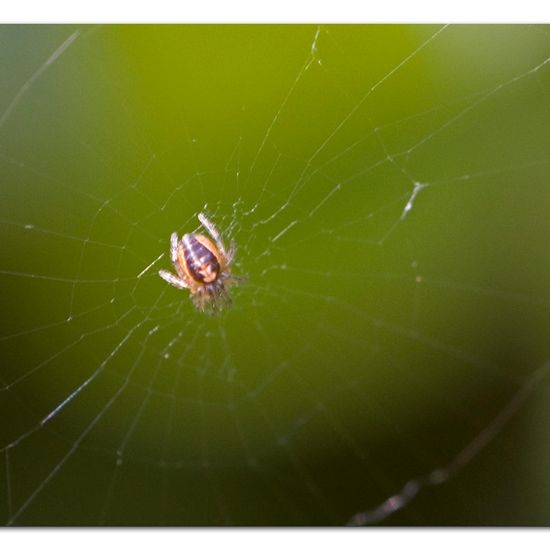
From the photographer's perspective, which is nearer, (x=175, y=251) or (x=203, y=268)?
(x=175, y=251)

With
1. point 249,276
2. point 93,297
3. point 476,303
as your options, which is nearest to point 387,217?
point 476,303

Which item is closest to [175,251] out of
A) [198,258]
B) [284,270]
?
[198,258]

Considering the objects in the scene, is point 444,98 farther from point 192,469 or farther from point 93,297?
point 192,469

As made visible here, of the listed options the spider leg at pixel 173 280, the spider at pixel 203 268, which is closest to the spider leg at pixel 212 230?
the spider at pixel 203 268

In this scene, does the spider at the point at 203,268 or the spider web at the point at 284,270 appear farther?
the spider at the point at 203,268

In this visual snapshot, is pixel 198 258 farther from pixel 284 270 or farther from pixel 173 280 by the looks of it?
pixel 284 270

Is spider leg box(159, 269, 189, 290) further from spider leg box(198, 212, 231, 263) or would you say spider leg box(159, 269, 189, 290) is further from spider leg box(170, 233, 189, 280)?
spider leg box(198, 212, 231, 263)

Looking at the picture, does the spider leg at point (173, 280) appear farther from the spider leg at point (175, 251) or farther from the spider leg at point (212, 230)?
the spider leg at point (212, 230)
